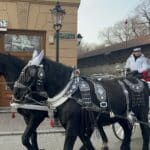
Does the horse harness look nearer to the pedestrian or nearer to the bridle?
the bridle

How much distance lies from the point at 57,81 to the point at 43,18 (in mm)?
10612

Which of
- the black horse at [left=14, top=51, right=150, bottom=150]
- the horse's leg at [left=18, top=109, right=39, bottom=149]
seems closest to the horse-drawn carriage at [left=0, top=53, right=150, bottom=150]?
the black horse at [left=14, top=51, right=150, bottom=150]

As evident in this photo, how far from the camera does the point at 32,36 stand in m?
16.5

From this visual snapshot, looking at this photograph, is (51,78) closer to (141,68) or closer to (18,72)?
(18,72)

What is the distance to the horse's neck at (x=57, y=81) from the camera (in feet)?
19.5

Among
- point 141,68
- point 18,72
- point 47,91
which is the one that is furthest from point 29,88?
point 141,68

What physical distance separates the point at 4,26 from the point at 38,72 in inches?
407

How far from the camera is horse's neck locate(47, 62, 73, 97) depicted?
5.94 meters

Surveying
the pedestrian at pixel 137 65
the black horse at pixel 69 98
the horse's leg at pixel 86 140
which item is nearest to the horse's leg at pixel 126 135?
the black horse at pixel 69 98

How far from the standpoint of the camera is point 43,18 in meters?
16.3

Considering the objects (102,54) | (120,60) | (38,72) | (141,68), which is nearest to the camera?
(38,72)

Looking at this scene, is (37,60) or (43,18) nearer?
(37,60)

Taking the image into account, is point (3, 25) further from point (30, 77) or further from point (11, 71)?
point (30, 77)

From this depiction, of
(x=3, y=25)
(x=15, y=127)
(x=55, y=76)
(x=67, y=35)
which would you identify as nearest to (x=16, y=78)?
(x=55, y=76)
